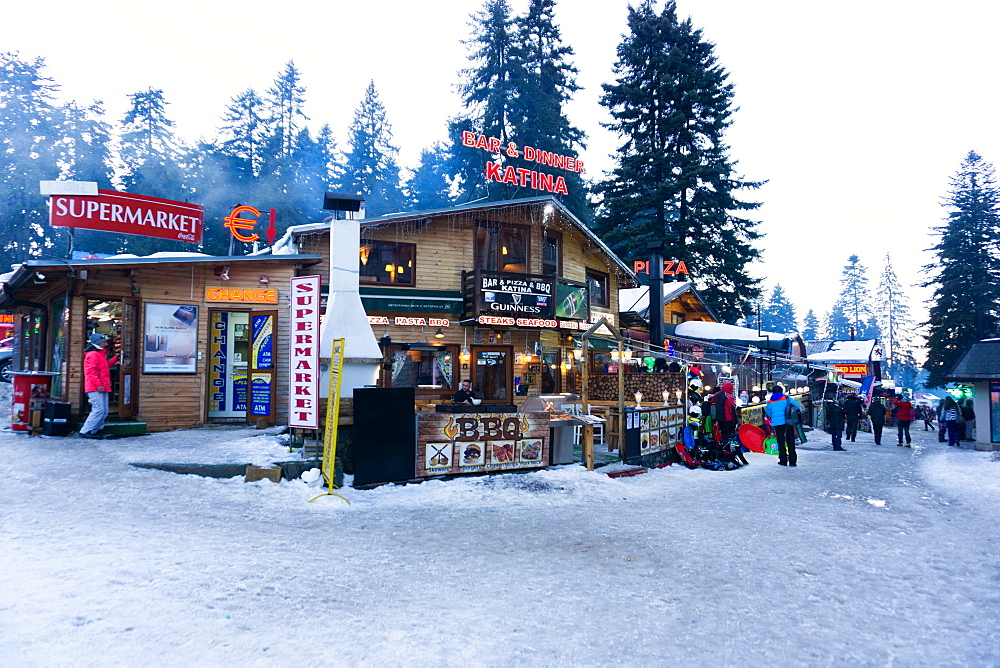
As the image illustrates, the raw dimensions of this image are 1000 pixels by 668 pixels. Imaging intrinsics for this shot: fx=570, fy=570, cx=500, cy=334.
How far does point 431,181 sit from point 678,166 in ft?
76.0

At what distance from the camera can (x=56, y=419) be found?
36.4ft

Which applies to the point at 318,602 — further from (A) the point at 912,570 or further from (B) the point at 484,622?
(A) the point at 912,570

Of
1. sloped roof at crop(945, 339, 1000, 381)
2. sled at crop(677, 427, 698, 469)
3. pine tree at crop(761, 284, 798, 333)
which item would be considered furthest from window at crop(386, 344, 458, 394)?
pine tree at crop(761, 284, 798, 333)

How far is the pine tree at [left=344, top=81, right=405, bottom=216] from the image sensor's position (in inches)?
1961

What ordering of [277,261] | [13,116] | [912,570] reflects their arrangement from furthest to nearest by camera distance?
[13,116] → [277,261] → [912,570]

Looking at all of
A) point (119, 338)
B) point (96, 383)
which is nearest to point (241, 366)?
point (119, 338)

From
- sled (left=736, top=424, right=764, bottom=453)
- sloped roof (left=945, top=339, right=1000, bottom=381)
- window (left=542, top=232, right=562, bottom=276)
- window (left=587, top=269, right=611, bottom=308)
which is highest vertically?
window (left=542, top=232, right=562, bottom=276)

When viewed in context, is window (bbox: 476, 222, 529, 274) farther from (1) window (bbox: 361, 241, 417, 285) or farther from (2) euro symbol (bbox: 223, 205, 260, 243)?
(2) euro symbol (bbox: 223, 205, 260, 243)

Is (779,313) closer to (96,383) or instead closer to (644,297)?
(644,297)

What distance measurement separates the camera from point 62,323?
487 inches

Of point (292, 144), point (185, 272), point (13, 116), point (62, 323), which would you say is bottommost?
point (62, 323)

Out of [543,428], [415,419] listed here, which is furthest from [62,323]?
[543,428]

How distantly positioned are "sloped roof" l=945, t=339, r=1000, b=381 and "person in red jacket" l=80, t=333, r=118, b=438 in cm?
2220

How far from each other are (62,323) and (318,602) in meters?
→ 11.2
